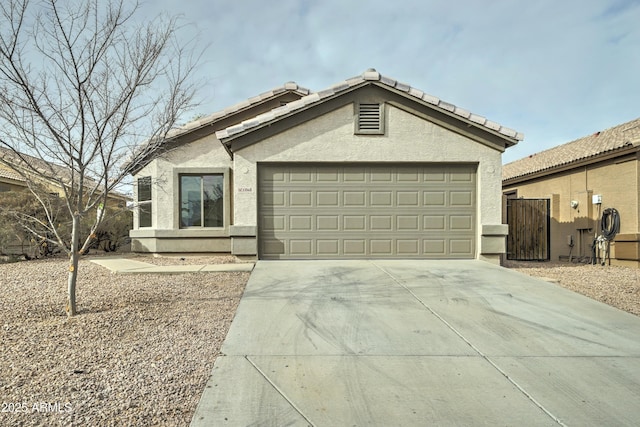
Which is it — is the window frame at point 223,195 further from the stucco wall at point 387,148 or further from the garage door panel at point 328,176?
the garage door panel at point 328,176

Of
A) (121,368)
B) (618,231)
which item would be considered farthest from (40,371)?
(618,231)

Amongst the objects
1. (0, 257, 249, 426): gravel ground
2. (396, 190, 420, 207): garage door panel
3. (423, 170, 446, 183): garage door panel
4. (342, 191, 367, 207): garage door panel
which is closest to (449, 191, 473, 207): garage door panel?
(423, 170, 446, 183): garage door panel

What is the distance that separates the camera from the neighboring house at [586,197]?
1152 cm

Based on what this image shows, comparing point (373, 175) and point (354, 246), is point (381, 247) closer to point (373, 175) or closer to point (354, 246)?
point (354, 246)

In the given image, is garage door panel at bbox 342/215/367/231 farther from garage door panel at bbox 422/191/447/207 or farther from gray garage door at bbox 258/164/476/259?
garage door panel at bbox 422/191/447/207

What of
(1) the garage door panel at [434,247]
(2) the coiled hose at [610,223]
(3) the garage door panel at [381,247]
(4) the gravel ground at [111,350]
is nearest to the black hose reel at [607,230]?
(2) the coiled hose at [610,223]

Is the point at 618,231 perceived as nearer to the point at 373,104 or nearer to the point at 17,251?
the point at 373,104

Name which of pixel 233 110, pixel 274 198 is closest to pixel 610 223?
pixel 274 198

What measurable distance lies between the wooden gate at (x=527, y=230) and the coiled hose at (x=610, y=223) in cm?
156

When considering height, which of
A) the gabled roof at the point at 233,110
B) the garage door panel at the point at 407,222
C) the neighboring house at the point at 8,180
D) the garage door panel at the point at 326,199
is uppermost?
the gabled roof at the point at 233,110

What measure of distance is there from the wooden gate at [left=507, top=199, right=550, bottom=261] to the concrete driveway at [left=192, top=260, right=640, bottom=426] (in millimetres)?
5718

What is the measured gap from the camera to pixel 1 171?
17609 millimetres

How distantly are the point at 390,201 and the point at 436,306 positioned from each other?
14.2 feet

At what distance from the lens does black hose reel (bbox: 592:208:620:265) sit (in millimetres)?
11898
